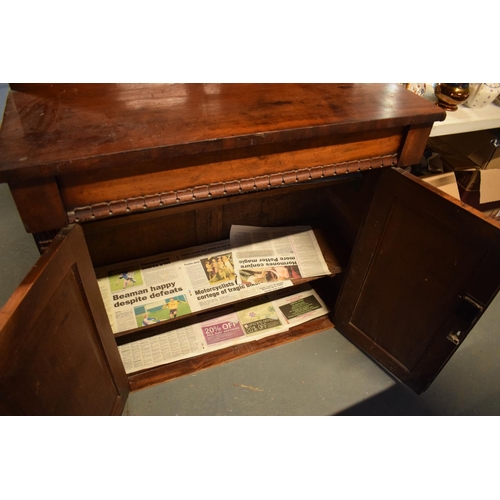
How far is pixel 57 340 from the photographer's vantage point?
30.6 inches

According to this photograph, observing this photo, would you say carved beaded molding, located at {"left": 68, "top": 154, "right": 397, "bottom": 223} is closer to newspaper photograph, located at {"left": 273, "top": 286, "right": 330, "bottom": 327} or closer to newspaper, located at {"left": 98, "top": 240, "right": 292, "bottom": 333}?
newspaper, located at {"left": 98, "top": 240, "right": 292, "bottom": 333}

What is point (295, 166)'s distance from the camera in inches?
37.0

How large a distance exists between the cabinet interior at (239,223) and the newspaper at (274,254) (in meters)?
0.04

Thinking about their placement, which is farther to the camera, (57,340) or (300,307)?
(300,307)

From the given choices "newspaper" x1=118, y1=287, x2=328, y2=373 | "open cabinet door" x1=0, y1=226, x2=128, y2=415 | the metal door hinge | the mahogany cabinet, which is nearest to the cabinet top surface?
the mahogany cabinet

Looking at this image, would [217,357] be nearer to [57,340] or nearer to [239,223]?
[239,223]

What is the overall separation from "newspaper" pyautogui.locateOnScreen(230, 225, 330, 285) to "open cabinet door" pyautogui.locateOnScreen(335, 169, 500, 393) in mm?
159

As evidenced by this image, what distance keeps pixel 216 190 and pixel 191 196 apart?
6 cm

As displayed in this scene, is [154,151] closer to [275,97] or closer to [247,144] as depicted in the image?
[247,144]

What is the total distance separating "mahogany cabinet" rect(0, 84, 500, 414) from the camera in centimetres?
72

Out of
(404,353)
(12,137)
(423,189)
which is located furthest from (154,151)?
(404,353)

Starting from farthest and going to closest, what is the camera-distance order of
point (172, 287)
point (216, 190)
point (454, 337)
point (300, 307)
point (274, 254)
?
point (300, 307)
point (274, 254)
point (172, 287)
point (454, 337)
point (216, 190)

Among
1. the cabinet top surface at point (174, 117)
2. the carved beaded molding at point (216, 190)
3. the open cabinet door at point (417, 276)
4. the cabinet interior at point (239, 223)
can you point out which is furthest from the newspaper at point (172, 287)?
the cabinet top surface at point (174, 117)

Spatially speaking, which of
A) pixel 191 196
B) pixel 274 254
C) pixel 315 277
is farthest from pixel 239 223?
pixel 191 196
